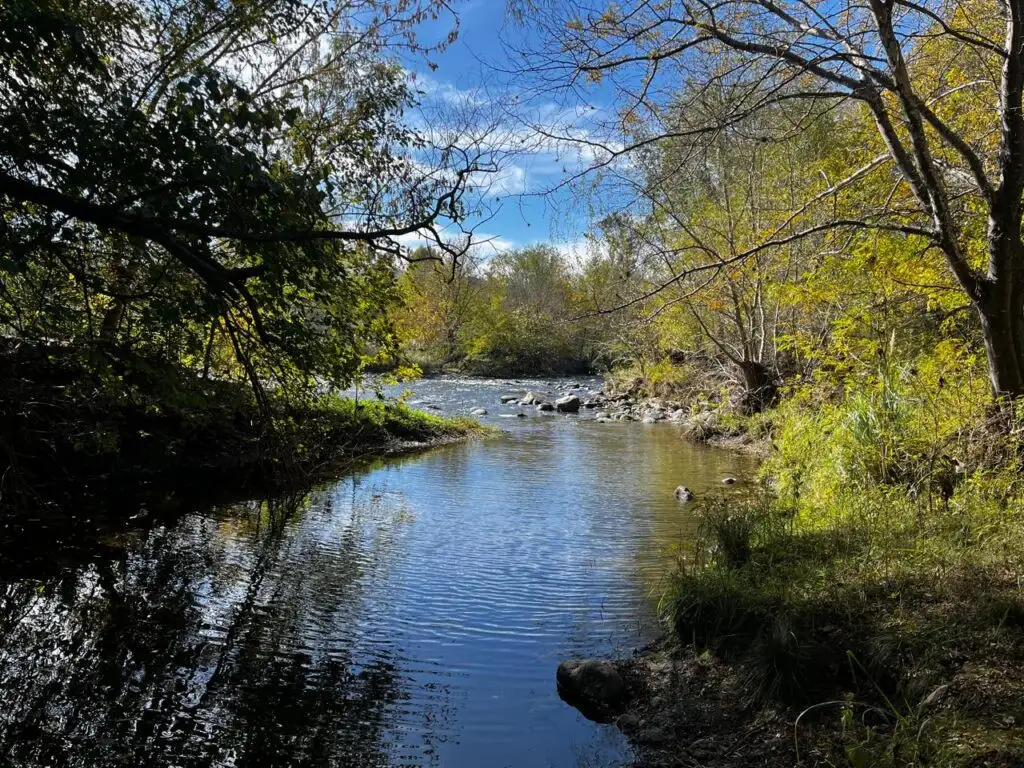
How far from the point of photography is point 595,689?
15.8ft

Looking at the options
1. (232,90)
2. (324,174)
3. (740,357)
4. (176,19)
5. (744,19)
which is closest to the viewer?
(232,90)

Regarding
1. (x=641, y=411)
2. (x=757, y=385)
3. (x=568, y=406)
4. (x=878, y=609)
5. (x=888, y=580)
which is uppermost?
(x=757, y=385)

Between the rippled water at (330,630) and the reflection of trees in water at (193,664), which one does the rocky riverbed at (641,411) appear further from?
the reflection of trees in water at (193,664)

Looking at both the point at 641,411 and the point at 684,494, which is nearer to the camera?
the point at 684,494

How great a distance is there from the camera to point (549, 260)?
5912 cm

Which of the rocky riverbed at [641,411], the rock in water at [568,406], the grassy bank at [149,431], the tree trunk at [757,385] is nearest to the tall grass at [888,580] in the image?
the grassy bank at [149,431]

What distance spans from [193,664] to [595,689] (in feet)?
9.65

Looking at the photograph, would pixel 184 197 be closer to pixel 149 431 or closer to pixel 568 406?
pixel 149 431

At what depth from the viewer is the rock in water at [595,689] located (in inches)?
185

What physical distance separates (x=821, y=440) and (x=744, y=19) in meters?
5.95

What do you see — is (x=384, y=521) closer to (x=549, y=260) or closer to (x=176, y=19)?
(x=176, y=19)

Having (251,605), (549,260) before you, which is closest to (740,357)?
(251,605)

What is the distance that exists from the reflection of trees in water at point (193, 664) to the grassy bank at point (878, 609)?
224 centimetres

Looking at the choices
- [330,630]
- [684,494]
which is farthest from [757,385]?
[330,630]
